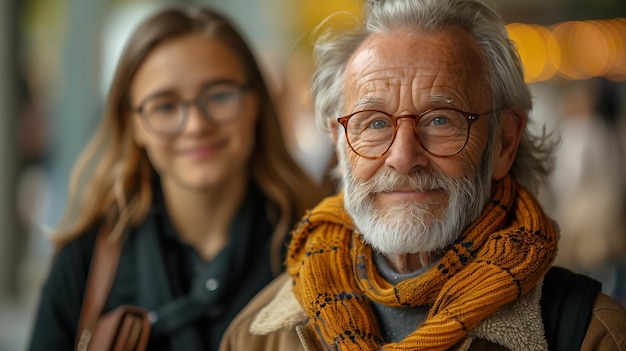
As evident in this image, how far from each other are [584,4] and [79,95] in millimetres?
8590

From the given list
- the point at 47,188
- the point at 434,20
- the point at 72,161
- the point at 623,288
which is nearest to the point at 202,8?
the point at 434,20

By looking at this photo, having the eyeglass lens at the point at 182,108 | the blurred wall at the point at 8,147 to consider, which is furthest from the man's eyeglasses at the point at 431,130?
the blurred wall at the point at 8,147

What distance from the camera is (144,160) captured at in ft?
11.3

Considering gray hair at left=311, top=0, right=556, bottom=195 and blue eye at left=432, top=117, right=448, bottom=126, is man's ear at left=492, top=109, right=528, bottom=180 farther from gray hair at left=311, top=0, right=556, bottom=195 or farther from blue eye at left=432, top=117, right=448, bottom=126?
blue eye at left=432, top=117, right=448, bottom=126

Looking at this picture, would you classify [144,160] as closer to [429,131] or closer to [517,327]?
[429,131]

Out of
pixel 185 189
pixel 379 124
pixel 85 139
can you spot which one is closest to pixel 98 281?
pixel 185 189

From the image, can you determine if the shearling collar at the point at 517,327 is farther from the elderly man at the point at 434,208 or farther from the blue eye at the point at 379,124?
the blue eye at the point at 379,124

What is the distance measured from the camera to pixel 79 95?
7.46m

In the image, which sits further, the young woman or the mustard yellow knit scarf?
the young woman

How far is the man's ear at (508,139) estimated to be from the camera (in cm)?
217

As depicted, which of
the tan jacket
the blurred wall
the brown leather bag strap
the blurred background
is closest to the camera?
the tan jacket

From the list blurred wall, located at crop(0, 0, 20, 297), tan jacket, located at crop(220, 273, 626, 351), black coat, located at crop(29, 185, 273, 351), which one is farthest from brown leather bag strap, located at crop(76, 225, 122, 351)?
blurred wall, located at crop(0, 0, 20, 297)

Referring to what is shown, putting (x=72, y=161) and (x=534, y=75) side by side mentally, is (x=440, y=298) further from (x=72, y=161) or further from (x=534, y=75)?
(x=534, y=75)

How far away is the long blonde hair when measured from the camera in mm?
3244
